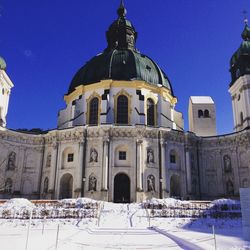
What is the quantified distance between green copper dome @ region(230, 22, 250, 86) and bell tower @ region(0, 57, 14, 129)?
34.0 meters

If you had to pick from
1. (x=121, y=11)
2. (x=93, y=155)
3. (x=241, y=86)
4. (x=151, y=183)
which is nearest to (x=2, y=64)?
(x=93, y=155)

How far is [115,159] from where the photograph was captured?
38.2 meters

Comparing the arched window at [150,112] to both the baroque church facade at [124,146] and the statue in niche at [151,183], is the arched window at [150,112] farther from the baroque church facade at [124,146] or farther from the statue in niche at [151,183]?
the statue in niche at [151,183]

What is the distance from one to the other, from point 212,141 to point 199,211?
19.0 m

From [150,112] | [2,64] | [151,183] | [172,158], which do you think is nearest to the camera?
[151,183]

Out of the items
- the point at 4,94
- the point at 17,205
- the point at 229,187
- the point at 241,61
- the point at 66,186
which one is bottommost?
the point at 17,205

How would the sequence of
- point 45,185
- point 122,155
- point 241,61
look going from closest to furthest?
1. point 122,155
2. point 45,185
3. point 241,61

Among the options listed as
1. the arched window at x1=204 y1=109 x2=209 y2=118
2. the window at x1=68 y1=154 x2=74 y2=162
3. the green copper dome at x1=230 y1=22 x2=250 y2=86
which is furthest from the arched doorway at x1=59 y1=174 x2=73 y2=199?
the arched window at x1=204 y1=109 x2=209 y2=118

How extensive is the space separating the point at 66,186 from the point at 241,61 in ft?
101

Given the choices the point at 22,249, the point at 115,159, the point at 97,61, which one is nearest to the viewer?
the point at 22,249

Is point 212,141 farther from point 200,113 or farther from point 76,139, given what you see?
point 76,139

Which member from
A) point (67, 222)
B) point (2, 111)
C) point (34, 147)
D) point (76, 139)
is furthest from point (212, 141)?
point (2, 111)

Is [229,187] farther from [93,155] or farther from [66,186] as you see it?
[66,186]

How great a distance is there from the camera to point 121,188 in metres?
38.1
